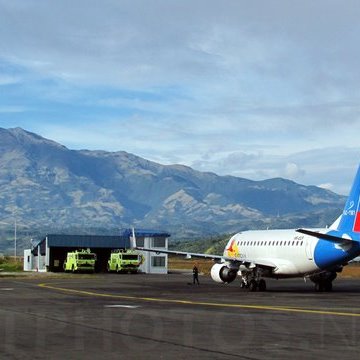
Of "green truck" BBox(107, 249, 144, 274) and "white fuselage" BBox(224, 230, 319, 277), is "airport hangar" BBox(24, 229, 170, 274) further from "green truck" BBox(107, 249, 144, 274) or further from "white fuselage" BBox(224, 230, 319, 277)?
"white fuselage" BBox(224, 230, 319, 277)

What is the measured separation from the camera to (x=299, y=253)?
4606cm

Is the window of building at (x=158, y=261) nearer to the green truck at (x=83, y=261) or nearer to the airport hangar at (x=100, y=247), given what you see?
the airport hangar at (x=100, y=247)

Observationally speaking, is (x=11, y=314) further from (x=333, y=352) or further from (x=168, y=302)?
(x=333, y=352)

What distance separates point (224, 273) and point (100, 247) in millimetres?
59536

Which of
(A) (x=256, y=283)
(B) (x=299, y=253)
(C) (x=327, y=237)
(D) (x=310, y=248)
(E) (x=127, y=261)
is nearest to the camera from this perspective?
(C) (x=327, y=237)

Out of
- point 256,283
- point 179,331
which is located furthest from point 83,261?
point 179,331

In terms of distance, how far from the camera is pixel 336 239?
42.3 meters

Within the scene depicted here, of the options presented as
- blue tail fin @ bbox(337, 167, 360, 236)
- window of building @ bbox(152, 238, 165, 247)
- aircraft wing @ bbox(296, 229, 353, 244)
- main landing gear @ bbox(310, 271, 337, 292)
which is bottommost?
main landing gear @ bbox(310, 271, 337, 292)

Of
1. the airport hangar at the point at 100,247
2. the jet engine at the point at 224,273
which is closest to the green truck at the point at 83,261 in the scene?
the airport hangar at the point at 100,247

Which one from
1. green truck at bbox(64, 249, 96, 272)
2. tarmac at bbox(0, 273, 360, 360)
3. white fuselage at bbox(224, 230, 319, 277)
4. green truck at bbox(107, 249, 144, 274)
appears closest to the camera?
tarmac at bbox(0, 273, 360, 360)

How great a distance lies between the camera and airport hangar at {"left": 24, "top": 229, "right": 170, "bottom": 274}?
104000 millimetres

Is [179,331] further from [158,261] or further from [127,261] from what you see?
[158,261]

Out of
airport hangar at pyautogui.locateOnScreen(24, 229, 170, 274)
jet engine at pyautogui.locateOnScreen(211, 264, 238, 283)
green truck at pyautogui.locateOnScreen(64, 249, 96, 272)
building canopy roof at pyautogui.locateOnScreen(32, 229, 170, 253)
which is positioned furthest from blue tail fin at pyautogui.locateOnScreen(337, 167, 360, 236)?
building canopy roof at pyautogui.locateOnScreen(32, 229, 170, 253)

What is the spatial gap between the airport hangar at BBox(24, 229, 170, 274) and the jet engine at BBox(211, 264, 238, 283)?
51.5 meters
